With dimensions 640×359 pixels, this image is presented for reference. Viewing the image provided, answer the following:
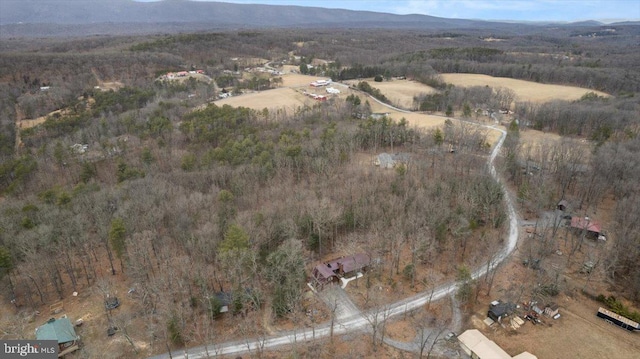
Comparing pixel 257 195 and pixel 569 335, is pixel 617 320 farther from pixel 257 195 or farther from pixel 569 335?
pixel 257 195

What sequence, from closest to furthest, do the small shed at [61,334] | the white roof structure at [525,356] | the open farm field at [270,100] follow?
the white roof structure at [525,356], the small shed at [61,334], the open farm field at [270,100]

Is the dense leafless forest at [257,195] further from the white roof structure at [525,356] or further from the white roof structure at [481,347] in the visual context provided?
the white roof structure at [525,356]

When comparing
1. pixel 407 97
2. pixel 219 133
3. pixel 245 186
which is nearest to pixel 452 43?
pixel 407 97

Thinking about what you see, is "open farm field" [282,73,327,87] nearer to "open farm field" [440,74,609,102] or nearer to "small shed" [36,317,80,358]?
"open farm field" [440,74,609,102]

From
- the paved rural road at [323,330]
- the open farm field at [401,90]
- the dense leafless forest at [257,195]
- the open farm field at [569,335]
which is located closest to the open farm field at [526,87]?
the dense leafless forest at [257,195]

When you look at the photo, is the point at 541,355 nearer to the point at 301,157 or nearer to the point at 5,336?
the point at 301,157
